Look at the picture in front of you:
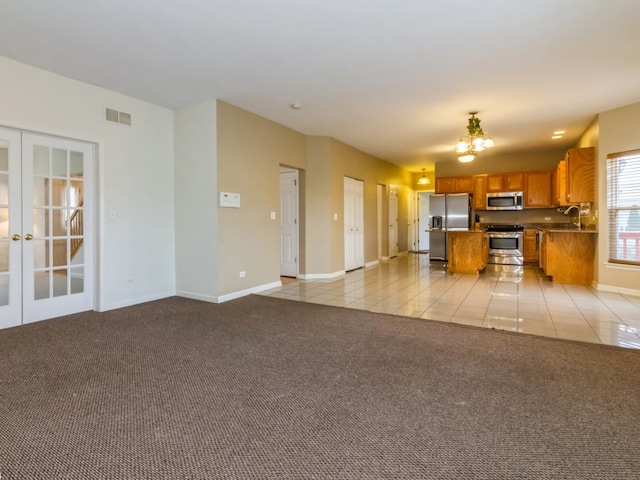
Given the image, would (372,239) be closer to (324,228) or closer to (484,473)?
(324,228)

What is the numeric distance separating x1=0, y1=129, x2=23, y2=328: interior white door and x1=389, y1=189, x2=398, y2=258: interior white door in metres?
7.95

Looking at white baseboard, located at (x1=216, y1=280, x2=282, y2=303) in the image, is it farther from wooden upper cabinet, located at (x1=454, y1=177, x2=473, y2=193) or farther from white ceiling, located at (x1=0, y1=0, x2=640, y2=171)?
wooden upper cabinet, located at (x1=454, y1=177, x2=473, y2=193)

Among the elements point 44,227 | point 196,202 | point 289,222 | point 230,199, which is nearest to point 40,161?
point 44,227

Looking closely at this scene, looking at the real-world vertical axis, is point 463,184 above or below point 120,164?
above

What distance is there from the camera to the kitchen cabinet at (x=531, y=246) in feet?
26.7

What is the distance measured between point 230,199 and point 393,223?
6.10 metres

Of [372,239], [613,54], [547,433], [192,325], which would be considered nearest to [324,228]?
[372,239]

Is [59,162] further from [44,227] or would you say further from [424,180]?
[424,180]

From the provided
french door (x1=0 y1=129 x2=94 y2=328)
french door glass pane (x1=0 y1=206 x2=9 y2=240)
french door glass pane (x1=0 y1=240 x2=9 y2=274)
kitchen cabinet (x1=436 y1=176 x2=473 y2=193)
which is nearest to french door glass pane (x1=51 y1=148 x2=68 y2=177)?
french door (x1=0 y1=129 x2=94 y2=328)

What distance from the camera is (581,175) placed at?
568 centimetres

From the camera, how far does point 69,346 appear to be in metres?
3.08

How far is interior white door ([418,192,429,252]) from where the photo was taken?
1223 centimetres

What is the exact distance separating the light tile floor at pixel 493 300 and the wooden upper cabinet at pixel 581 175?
4.93ft

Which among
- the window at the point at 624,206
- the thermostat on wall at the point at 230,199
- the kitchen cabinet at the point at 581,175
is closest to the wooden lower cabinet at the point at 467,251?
the kitchen cabinet at the point at 581,175
